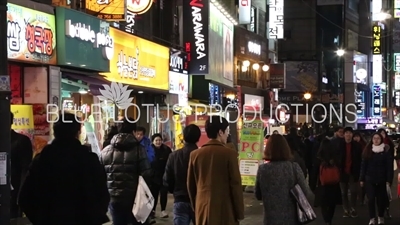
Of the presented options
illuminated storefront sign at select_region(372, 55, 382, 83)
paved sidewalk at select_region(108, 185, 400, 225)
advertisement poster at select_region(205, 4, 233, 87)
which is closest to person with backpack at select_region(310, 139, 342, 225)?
paved sidewalk at select_region(108, 185, 400, 225)

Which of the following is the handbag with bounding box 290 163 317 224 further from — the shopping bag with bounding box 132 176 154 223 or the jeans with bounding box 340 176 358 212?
the jeans with bounding box 340 176 358 212

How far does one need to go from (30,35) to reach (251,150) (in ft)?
21.9

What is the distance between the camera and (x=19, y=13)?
44.8ft

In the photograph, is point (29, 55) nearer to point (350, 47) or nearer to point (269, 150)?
point (269, 150)

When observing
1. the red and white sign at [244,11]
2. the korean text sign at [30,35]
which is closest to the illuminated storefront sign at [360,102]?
the red and white sign at [244,11]

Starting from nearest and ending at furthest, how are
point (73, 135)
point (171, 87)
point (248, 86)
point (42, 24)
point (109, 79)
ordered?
point (73, 135), point (42, 24), point (109, 79), point (171, 87), point (248, 86)

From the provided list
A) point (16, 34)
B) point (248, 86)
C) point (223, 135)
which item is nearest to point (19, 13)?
point (16, 34)

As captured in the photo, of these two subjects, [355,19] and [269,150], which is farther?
[355,19]

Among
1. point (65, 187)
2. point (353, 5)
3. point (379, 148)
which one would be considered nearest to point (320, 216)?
point (379, 148)

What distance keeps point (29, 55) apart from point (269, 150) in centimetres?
803

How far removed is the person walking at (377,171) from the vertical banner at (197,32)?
13.8 meters

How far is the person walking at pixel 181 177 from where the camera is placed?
8461 millimetres

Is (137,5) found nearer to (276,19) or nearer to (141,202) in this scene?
(141,202)

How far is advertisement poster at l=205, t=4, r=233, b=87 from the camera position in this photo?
28703mm
